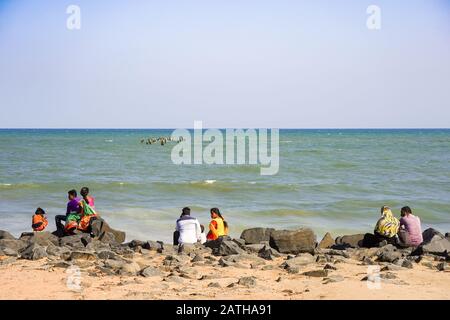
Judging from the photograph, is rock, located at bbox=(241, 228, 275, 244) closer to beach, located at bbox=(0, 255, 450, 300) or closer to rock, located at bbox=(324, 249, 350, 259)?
rock, located at bbox=(324, 249, 350, 259)

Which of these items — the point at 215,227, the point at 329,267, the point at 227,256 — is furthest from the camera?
the point at 215,227

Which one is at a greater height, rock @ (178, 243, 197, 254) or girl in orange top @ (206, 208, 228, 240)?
girl in orange top @ (206, 208, 228, 240)

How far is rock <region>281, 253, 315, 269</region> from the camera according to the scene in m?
10.2

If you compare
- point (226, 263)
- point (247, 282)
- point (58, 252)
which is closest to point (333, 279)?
point (247, 282)

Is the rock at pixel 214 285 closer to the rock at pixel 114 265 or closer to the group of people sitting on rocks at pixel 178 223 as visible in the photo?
the rock at pixel 114 265

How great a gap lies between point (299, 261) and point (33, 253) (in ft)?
16.3

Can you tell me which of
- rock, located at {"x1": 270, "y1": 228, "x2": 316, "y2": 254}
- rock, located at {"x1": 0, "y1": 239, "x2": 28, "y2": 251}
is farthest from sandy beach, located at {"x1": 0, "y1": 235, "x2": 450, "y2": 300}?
rock, located at {"x1": 270, "y1": 228, "x2": 316, "y2": 254}

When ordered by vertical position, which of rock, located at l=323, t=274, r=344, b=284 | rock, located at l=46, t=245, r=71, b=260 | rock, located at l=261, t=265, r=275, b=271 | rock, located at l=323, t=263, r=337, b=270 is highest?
rock, located at l=46, t=245, r=71, b=260

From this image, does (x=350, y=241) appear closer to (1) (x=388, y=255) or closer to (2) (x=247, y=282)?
(1) (x=388, y=255)

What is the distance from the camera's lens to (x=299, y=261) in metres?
10.6
